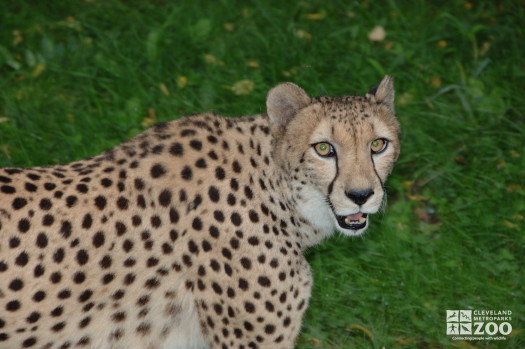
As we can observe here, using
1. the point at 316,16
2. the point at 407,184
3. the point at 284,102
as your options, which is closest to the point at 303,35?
the point at 316,16

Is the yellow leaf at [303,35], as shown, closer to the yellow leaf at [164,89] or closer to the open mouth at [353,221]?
the yellow leaf at [164,89]

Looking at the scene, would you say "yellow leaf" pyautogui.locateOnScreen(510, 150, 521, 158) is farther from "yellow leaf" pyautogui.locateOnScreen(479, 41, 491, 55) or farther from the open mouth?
the open mouth

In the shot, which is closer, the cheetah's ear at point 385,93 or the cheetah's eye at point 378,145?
the cheetah's eye at point 378,145

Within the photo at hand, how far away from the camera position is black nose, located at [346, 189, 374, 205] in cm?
415

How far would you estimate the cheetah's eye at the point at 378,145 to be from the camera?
436cm

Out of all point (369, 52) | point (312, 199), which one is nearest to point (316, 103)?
point (312, 199)

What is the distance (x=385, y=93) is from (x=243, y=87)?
2423 mm

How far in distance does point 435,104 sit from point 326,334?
248cm

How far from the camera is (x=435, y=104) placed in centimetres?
695

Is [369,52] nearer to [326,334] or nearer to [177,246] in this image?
[326,334]

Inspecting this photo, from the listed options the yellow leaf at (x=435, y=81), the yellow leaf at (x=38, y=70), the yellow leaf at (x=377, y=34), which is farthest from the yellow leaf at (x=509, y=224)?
the yellow leaf at (x=38, y=70)

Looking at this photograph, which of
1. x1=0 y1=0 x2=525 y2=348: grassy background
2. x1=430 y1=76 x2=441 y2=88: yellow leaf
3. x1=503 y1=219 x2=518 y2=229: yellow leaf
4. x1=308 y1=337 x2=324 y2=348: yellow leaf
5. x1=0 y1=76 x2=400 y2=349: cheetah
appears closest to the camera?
x1=0 y1=76 x2=400 y2=349: cheetah

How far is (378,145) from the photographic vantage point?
438cm

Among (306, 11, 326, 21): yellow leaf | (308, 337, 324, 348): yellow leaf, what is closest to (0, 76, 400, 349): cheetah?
(308, 337, 324, 348): yellow leaf
